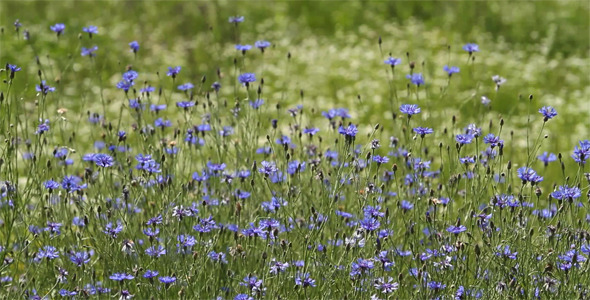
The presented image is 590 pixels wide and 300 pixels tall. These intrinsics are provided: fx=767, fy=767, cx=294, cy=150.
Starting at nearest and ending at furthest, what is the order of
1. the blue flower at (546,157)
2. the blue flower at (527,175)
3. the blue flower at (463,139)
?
the blue flower at (527,175) < the blue flower at (463,139) < the blue flower at (546,157)

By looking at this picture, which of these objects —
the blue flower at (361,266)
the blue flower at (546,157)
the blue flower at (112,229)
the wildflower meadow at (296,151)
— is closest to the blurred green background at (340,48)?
the wildflower meadow at (296,151)

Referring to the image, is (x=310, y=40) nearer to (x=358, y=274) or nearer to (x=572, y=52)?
(x=572, y=52)

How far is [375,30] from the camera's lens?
840 cm

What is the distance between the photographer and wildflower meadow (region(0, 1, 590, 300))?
2.83 m

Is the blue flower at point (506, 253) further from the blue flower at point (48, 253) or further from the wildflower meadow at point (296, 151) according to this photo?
the blue flower at point (48, 253)

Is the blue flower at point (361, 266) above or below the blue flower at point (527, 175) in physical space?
below

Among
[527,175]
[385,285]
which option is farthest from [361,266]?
[527,175]

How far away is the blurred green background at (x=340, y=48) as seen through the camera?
21.7 feet

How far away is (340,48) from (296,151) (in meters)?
4.09

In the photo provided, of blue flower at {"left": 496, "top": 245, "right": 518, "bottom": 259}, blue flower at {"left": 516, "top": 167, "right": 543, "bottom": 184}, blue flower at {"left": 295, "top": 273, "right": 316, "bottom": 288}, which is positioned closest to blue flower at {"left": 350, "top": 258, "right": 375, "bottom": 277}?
blue flower at {"left": 295, "top": 273, "right": 316, "bottom": 288}

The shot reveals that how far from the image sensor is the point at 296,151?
4.05m

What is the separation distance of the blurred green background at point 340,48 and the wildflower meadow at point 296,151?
0.03m

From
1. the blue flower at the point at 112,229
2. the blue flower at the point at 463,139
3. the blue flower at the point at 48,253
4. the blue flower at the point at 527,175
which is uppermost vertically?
the blue flower at the point at 463,139

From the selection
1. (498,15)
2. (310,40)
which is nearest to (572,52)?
(498,15)
